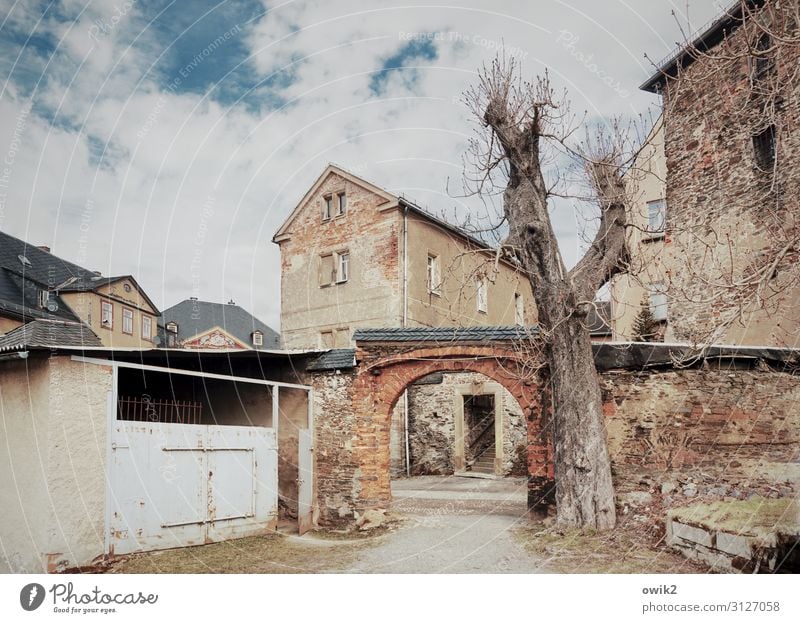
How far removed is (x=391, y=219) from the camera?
12344 millimetres

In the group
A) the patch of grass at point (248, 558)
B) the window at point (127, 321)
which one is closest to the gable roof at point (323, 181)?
the window at point (127, 321)

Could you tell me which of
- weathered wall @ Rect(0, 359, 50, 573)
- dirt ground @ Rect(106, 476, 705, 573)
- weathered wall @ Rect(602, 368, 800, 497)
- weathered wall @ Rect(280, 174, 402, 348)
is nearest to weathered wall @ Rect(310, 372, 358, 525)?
dirt ground @ Rect(106, 476, 705, 573)

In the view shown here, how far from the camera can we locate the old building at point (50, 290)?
7605mm

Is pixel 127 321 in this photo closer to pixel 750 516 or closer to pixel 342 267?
pixel 342 267

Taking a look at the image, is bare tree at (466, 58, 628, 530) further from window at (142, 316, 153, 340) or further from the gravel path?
window at (142, 316, 153, 340)

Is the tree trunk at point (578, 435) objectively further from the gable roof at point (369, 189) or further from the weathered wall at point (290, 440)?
the gable roof at point (369, 189)

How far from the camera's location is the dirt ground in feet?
18.4

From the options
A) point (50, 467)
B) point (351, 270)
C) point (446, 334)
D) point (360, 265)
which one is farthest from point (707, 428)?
point (351, 270)

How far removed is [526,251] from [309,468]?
3.95 metres

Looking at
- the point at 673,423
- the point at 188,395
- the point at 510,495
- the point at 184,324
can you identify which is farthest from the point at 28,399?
the point at 184,324

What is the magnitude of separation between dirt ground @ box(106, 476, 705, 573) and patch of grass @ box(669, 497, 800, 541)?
1.24 feet

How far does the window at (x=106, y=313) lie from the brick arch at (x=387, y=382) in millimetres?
5374
